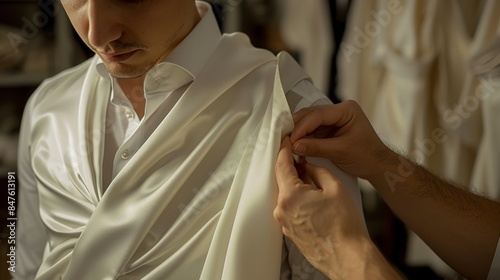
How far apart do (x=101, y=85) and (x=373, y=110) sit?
0.93 metres

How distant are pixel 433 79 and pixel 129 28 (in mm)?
1039

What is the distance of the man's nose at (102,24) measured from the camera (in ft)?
3.04

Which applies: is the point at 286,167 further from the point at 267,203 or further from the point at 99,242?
the point at 99,242

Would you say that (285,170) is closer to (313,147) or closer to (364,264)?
(313,147)

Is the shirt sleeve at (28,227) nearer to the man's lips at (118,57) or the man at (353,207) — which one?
the man's lips at (118,57)

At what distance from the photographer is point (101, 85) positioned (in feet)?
3.64

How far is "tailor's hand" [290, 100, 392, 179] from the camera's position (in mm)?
911

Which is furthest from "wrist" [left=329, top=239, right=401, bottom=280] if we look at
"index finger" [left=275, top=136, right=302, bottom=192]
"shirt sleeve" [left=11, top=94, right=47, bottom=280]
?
"shirt sleeve" [left=11, top=94, right=47, bottom=280]

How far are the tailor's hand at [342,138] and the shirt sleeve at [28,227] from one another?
1.71 ft

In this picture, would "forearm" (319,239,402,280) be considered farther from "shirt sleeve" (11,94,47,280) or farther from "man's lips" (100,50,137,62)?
"shirt sleeve" (11,94,47,280)

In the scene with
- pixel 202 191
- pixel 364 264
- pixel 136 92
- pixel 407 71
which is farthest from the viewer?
pixel 407 71

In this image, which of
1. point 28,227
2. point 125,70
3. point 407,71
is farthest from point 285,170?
point 407,71

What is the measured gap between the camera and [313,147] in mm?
908

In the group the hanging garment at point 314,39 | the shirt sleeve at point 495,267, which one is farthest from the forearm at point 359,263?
the hanging garment at point 314,39
